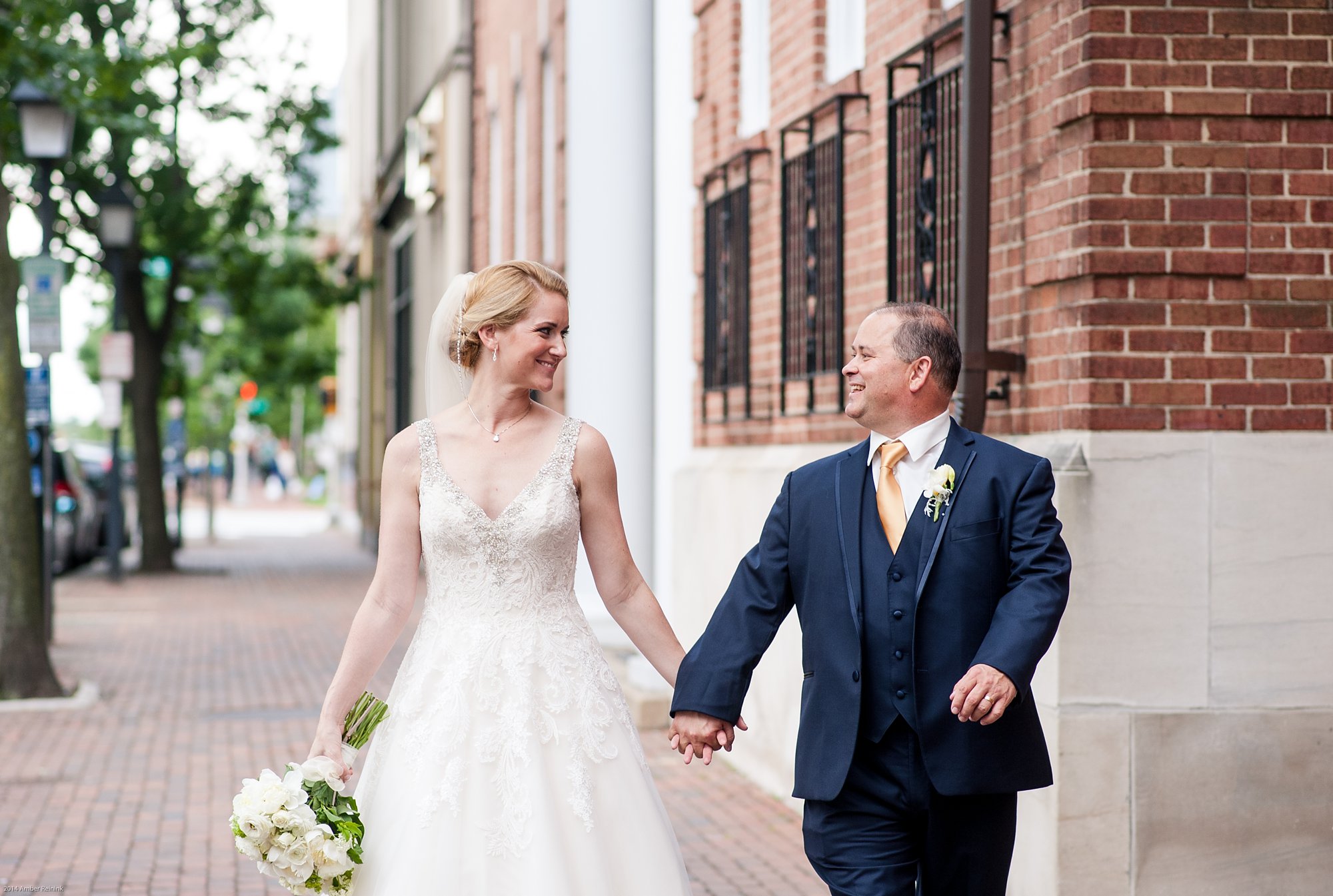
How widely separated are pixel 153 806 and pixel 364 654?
4.70m

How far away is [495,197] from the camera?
2186cm

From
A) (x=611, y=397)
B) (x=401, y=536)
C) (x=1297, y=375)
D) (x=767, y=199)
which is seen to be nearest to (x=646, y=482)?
(x=611, y=397)

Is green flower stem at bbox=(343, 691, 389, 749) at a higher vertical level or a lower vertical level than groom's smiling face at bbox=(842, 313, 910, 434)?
lower

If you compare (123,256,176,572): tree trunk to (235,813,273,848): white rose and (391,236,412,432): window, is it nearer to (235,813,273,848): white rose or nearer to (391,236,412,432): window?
(391,236,412,432): window

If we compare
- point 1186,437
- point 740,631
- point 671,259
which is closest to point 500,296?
point 740,631

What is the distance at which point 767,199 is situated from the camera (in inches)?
384

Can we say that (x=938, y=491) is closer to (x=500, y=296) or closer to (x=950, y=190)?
(x=500, y=296)

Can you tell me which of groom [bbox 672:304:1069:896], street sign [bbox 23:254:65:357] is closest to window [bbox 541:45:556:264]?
street sign [bbox 23:254:65:357]

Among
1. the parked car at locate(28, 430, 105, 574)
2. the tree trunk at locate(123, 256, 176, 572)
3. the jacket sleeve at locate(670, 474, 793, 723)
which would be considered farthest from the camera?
the tree trunk at locate(123, 256, 176, 572)

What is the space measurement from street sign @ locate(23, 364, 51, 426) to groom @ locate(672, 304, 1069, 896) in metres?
11.8

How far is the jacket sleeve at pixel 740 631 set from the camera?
4008mm

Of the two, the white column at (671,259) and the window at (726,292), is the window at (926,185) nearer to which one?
the window at (726,292)

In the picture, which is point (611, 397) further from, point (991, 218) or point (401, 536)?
point (401, 536)

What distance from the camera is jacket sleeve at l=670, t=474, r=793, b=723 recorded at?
4.01 meters
